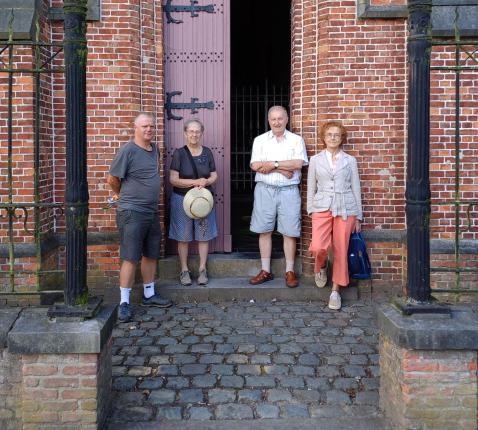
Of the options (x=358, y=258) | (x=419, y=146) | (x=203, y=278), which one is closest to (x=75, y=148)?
(x=419, y=146)

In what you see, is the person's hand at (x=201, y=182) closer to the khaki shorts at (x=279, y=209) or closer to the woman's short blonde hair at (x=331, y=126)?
the khaki shorts at (x=279, y=209)

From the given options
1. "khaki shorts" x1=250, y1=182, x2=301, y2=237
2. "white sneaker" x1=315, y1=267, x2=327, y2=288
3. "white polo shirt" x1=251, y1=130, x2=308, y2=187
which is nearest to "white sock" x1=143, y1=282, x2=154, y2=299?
"khaki shorts" x1=250, y1=182, x2=301, y2=237

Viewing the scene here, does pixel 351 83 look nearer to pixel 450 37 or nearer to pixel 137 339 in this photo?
pixel 450 37

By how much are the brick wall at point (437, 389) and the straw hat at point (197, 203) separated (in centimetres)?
337

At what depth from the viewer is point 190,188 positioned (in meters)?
6.93

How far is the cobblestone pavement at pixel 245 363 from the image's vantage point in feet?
13.8

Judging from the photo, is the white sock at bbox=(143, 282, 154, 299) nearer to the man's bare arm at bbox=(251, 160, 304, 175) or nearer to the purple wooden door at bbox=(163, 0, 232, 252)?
the purple wooden door at bbox=(163, 0, 232, 252)

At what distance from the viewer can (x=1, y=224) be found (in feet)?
21.0

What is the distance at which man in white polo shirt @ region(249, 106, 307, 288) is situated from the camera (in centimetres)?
691

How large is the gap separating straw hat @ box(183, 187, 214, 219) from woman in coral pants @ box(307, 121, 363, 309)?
3.52ft

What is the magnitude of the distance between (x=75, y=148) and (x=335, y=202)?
10.7 ft

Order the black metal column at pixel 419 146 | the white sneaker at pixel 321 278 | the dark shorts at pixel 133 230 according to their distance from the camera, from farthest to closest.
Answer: the white sneaker at pixel 321 278, the dark shorts at pixel 133 230, the black metal column at pixel 419 146

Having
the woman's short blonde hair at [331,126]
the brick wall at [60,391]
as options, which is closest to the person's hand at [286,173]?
the woman's short blonde hair at [331,126]

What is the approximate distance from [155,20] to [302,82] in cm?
179
